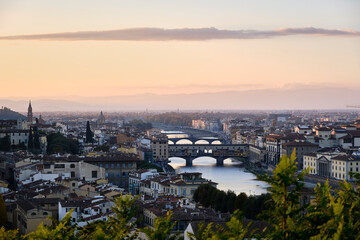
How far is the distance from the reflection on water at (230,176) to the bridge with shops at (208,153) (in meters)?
0.37

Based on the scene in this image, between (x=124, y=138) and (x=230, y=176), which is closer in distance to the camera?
(x=230, y=176)

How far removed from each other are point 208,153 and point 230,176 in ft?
32.4

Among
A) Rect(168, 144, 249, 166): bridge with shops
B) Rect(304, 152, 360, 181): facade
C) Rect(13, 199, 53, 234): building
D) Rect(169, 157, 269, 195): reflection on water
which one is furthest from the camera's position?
Rect(168, 144, 249, 166): bridge with shops

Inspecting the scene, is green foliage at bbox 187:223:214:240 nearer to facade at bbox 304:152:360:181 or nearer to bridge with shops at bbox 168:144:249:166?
facade at bbox 304:152:360:181

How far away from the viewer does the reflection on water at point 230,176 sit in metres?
21.7

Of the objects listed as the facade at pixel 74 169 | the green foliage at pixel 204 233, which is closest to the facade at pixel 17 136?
the facade at pixel 74 169

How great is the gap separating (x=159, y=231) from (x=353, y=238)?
5.10 feet

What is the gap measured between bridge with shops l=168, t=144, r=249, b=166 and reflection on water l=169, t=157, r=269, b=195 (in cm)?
37

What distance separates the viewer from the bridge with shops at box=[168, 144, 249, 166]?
34.8m

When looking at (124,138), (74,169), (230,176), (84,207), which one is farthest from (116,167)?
Result: (124,138)

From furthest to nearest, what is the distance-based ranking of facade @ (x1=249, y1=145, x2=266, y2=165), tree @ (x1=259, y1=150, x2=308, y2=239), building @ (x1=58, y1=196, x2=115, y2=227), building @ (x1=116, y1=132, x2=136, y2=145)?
building @ (x1=116, y1=132, x2=136, y2=145) < facade @ (x1=249, y1=145, x2=266, y2=165) < building @ (x1=58, y1=196, x2=115, y2=227) < tree @ (x1=259, y1=150, x2=308, y2=239)

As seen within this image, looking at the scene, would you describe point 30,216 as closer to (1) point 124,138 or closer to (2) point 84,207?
(2) point 84,207

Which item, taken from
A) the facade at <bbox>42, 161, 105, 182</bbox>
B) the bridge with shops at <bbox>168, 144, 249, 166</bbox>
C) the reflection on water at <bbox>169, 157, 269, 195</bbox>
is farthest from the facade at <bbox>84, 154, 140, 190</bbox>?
the bridge with shops at <bbox>168, 144, 249, 166</bbox>

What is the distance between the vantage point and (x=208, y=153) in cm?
3656
